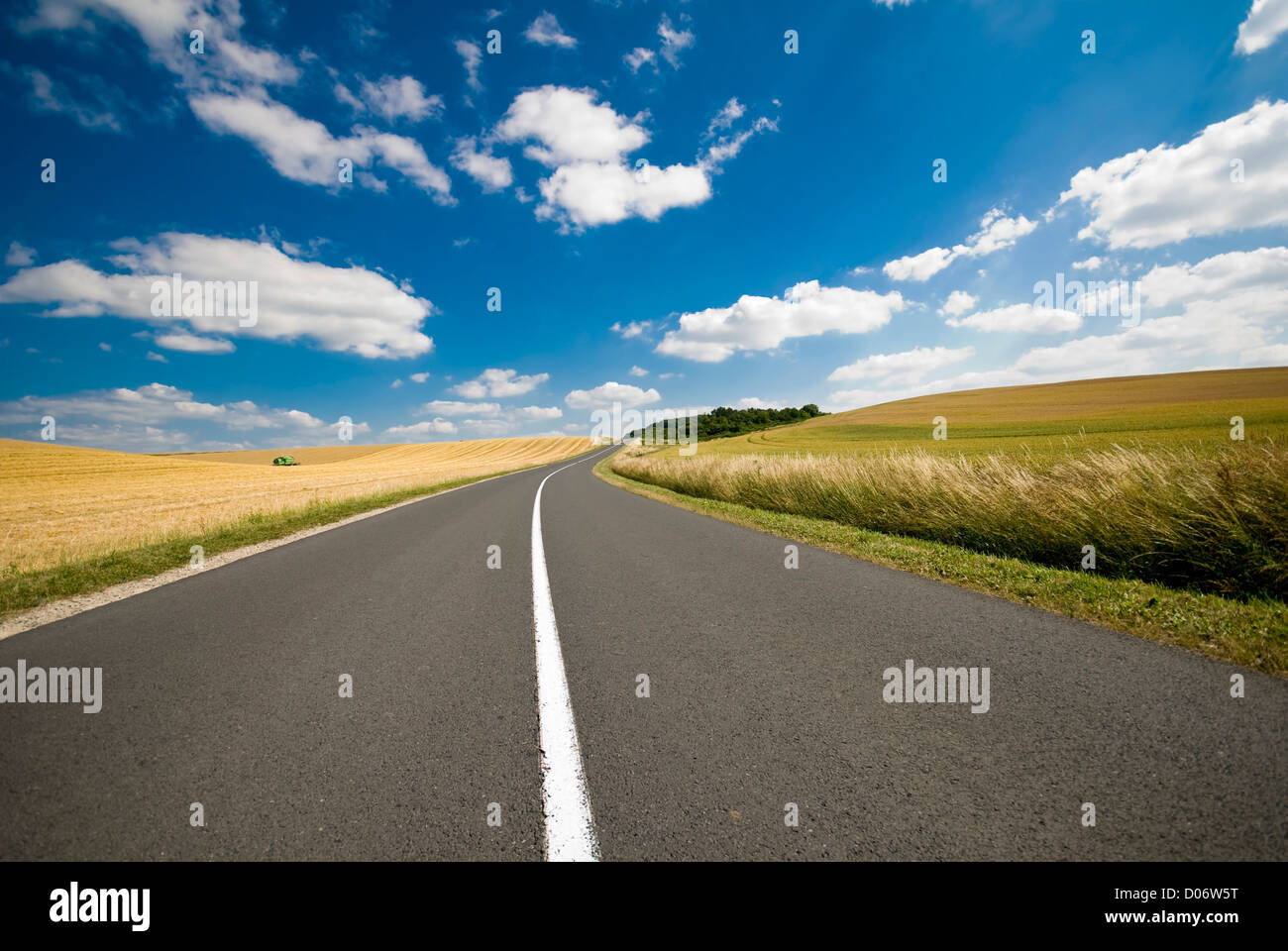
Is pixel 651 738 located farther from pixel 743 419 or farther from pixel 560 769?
pixel 743 419

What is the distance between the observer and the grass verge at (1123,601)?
3.59 meters

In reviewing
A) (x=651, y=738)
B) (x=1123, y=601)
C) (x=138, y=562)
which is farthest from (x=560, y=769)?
(x=138, y=562)

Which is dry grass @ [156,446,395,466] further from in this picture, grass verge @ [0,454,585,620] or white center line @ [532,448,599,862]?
white center line @ [532,448,599,862]

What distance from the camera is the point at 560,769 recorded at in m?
2.48

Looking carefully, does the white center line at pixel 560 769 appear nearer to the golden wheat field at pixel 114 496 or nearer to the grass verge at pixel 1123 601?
the grass verge at pixel 1123 601

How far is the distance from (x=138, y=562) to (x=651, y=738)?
895 centimetres

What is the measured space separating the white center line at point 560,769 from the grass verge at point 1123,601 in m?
4.47

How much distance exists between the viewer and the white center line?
6.40 feet

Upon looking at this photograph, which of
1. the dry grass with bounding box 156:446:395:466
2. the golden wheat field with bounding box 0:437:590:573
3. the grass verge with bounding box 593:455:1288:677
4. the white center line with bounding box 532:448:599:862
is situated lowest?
the white center line with bounding box 532:448:599:862

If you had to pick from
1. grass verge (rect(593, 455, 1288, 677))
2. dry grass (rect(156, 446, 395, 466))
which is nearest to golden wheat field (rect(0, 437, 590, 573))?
grass verge (rect(593, 455, 1288, 677))

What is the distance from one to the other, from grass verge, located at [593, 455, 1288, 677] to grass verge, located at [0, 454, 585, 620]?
10429 millimetres

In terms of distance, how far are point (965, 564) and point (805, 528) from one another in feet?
12.2

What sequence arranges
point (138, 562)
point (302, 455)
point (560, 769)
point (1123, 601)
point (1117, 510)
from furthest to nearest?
point (302, 455) < point (138, 562) < point (1117, 510) < point (1123, 601) < point (560, 769)
